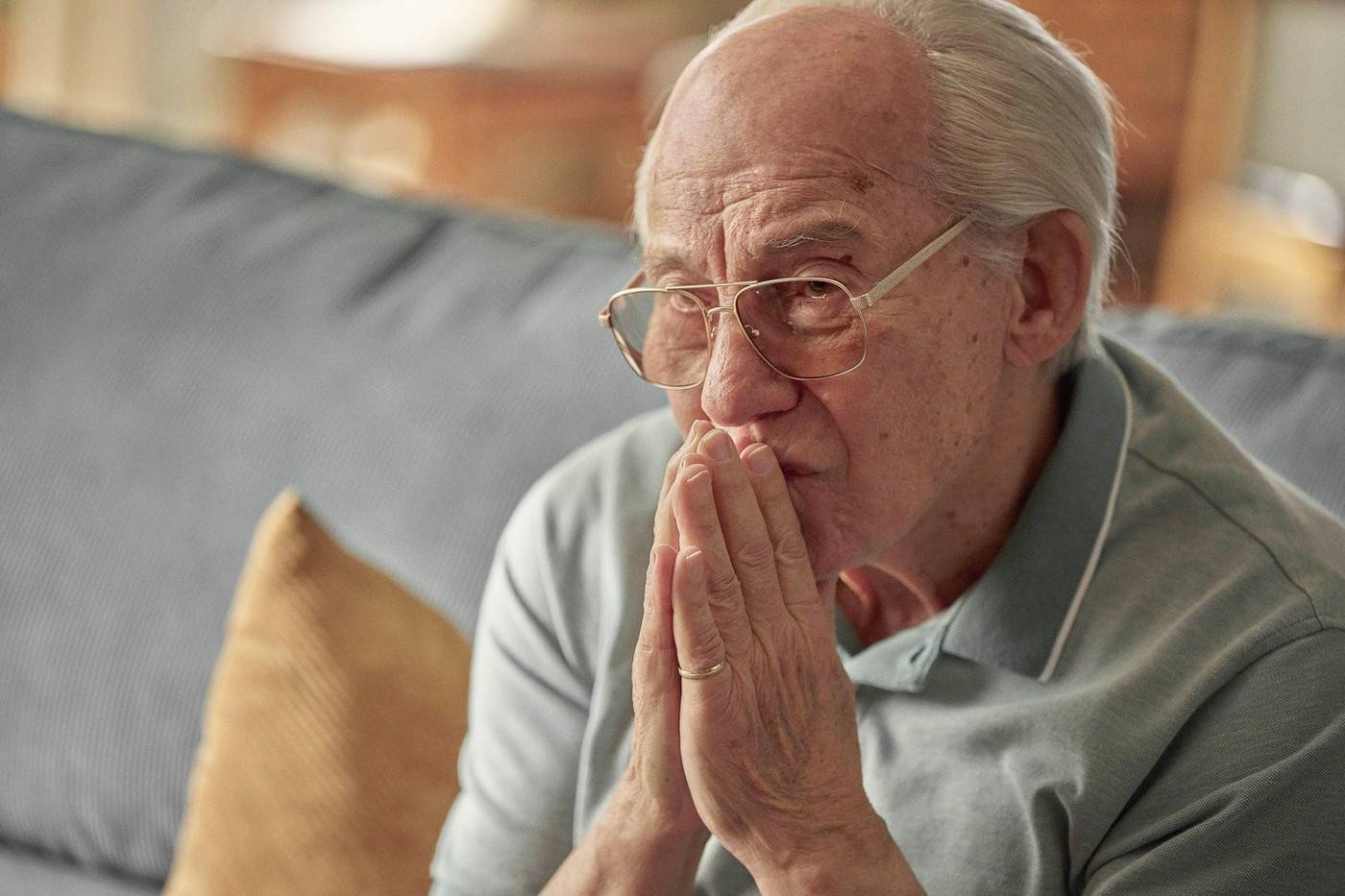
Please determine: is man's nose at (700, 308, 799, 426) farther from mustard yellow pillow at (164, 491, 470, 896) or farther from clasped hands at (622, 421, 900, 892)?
mustard yellow pillow at (164, 491, 470, 896)

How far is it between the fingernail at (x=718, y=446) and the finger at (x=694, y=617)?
0.23 ft

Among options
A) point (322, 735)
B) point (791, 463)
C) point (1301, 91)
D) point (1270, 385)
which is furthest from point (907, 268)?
point (1301, 91)

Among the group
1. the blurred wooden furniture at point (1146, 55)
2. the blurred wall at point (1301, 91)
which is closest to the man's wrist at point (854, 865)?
the blurred wall at point (1301, 91)

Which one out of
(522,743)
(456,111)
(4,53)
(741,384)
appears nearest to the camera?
(741,384)

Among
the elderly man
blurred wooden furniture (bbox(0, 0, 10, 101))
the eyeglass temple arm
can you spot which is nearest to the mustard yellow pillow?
the elderly man

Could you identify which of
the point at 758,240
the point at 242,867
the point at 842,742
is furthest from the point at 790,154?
the point at 242,867

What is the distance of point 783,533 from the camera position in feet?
3.69

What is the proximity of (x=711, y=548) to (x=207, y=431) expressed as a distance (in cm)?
90

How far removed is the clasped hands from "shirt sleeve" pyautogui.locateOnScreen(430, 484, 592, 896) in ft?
0.93

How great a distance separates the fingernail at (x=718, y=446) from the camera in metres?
1.10

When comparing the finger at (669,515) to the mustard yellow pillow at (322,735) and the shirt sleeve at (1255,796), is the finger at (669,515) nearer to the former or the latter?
the shirt sleeve at (1255,796)

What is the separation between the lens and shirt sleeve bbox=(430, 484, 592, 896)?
4.58 ft

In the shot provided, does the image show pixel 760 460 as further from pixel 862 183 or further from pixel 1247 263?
pixel 1247 263

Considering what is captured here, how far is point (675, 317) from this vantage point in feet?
4.08
